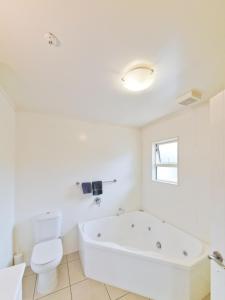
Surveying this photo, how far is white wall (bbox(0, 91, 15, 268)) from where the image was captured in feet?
5.37

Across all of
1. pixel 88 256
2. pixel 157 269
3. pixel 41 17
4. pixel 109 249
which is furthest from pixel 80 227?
pixel 41 17

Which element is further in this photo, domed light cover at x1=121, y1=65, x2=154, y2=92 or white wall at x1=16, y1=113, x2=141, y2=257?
white wall at x1=16, y1=113, x2=141, y2=257

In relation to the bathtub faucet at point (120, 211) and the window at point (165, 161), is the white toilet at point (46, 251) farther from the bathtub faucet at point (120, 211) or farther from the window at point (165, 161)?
the window at point (165, 161)

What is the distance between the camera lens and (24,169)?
2.21 m

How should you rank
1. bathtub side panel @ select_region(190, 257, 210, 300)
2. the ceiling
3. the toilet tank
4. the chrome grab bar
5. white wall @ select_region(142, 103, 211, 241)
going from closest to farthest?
the ceiling
the chrome grab bar
bathtub side panel @ select_region(190, 257, 210, 300)
white wall @ select_region(142, 103, 211, 241)
the toilet tank

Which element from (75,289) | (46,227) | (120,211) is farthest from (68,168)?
(75,289)

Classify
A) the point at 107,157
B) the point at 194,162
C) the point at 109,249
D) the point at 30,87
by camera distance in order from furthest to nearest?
the point at 107,157, the point at 194,162, the point at 109,249, the point at 30,87

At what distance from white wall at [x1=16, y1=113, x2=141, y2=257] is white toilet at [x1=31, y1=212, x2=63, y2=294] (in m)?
0.22

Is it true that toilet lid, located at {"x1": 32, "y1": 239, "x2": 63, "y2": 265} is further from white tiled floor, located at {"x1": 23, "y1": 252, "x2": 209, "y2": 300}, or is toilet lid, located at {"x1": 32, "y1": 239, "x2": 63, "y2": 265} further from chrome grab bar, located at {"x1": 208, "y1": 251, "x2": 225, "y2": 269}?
chrome grab bar, located at {"x1": 208, "y1": 251, "x2": 225, "y2": 269}

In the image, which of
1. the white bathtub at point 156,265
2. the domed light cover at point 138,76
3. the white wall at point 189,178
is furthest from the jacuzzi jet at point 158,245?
the domed light cover at point 138,76

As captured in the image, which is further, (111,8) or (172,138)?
(172,138)

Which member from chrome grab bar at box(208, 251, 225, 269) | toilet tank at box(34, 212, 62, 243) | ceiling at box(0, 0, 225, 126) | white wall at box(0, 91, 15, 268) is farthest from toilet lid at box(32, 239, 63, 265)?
ceiling at box(0, 0, 225, 126)

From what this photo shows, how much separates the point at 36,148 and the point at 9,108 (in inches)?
26.6

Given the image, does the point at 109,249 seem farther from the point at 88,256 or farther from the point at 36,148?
the point at 36,148
